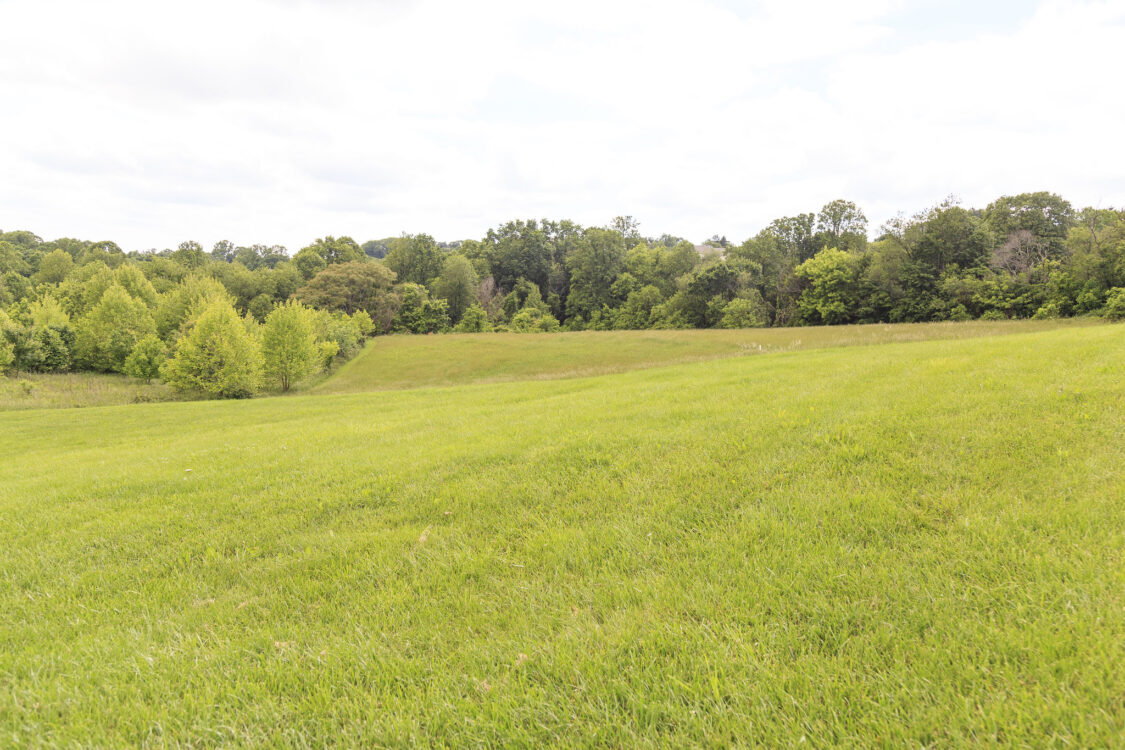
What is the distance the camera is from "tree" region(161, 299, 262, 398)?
109ft

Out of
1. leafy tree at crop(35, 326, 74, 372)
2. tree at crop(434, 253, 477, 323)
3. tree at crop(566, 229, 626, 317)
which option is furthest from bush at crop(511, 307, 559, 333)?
leafy tree at crop(35, 326, 74, 372)

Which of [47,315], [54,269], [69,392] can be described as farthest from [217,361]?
[54,269]

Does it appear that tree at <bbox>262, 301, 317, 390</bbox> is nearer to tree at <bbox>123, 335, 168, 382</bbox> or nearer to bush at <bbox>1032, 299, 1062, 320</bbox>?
tree at <bbox>123, 335, 168, 382</bbox>

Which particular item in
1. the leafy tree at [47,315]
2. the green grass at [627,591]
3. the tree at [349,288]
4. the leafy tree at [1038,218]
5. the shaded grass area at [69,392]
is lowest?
the shaded grass area at [69,392]

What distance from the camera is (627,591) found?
11.6 feet

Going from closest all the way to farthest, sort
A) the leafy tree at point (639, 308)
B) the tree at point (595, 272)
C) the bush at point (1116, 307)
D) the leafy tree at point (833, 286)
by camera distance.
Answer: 1. the bush at point (1116, 307)
2. the leafy tree at point (833, 286)
3. the leafy tree at point (639, 308)
4. the tree at point (595, 272)

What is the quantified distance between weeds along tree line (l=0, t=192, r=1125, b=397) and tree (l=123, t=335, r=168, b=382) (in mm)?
185

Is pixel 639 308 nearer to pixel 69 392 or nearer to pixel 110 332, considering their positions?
pixel 69 392

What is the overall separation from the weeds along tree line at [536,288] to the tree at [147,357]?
185 mm

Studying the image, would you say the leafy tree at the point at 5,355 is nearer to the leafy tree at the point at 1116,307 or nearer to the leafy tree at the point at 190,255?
the leafy tree at the point at 190,255

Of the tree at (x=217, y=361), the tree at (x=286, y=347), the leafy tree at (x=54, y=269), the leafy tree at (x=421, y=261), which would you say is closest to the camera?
the tree at (x=217, y=361)

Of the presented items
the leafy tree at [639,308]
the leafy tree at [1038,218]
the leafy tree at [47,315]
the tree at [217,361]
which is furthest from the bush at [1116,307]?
the leafy tree at [47,315]

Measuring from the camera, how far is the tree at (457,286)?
274ft

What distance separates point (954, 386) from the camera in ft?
25.6
